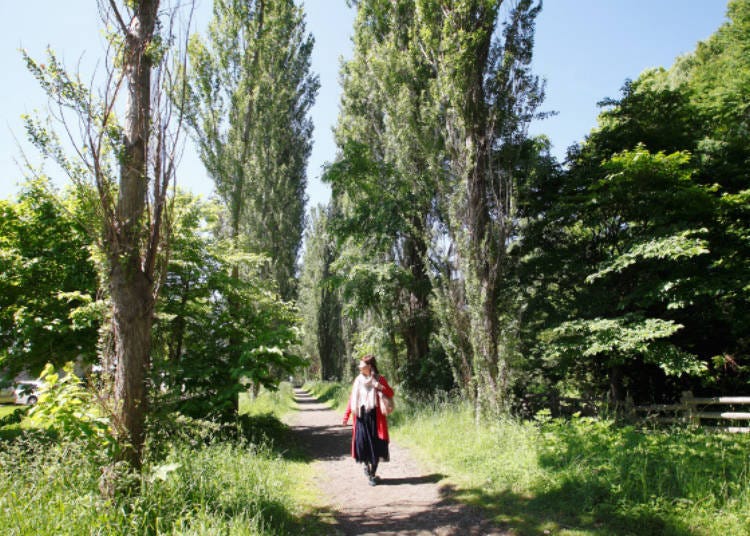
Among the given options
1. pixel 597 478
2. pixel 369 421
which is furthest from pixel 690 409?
pixel 369 421

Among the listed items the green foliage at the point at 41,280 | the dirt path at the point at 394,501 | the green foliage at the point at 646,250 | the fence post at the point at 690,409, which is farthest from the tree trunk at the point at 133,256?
the fence post at the point at 690,409

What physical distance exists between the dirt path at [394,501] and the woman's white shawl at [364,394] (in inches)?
40.8

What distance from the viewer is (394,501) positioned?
202 inches

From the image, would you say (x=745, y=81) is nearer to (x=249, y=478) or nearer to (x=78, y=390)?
(x=249, y=478)

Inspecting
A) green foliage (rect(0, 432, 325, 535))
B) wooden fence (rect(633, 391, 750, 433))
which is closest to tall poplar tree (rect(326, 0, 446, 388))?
wooden fence (rect(633, 391, 750, 433))

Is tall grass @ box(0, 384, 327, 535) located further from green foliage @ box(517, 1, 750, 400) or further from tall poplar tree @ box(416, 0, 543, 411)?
green foliage @ box(517, 1, 750, 400)

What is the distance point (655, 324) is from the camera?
29.2 feet

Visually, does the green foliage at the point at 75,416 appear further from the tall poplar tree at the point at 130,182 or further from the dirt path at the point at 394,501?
the dirt path at the point at 394,501

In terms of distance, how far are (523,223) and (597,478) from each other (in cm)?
804

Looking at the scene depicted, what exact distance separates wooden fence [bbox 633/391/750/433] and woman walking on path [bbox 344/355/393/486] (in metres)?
5.94

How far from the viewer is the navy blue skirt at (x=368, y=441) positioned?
19.5 feet

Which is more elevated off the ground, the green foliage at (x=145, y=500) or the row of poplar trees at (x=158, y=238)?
the row of poplar trees at (x=158, y=238)

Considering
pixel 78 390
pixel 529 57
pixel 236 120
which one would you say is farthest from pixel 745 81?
pixel 78 390

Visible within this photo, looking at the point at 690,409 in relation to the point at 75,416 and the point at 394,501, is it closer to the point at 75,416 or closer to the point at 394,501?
the point at 394,501
